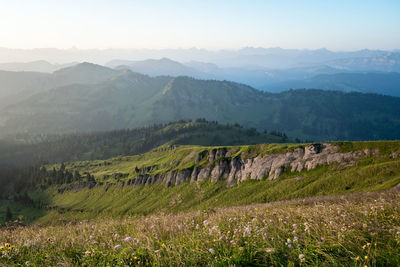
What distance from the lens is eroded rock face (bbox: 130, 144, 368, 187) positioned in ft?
290

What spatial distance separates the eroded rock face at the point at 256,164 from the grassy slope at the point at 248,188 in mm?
2744

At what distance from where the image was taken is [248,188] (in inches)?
3829

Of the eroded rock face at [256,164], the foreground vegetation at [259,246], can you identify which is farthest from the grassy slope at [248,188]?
the foreground vegetation at [259,246]

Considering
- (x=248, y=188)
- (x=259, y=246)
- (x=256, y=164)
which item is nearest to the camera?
(x=259, y=246)

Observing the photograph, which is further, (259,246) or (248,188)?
(248,188)

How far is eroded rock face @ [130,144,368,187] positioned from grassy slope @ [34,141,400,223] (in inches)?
108

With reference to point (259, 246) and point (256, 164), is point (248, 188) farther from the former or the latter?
point (259, 246)

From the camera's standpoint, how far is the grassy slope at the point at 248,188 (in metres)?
69.8

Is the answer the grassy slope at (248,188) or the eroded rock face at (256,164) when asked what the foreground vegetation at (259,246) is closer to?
the grassy slope at (248,188)

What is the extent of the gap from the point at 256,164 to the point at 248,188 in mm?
13799

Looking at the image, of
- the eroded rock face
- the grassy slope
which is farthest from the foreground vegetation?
the eroded rock face

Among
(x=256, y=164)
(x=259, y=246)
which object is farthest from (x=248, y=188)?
(x=259, y=246)

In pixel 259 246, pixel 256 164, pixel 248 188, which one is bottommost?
pixel 248 188

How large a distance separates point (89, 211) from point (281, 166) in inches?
4098
